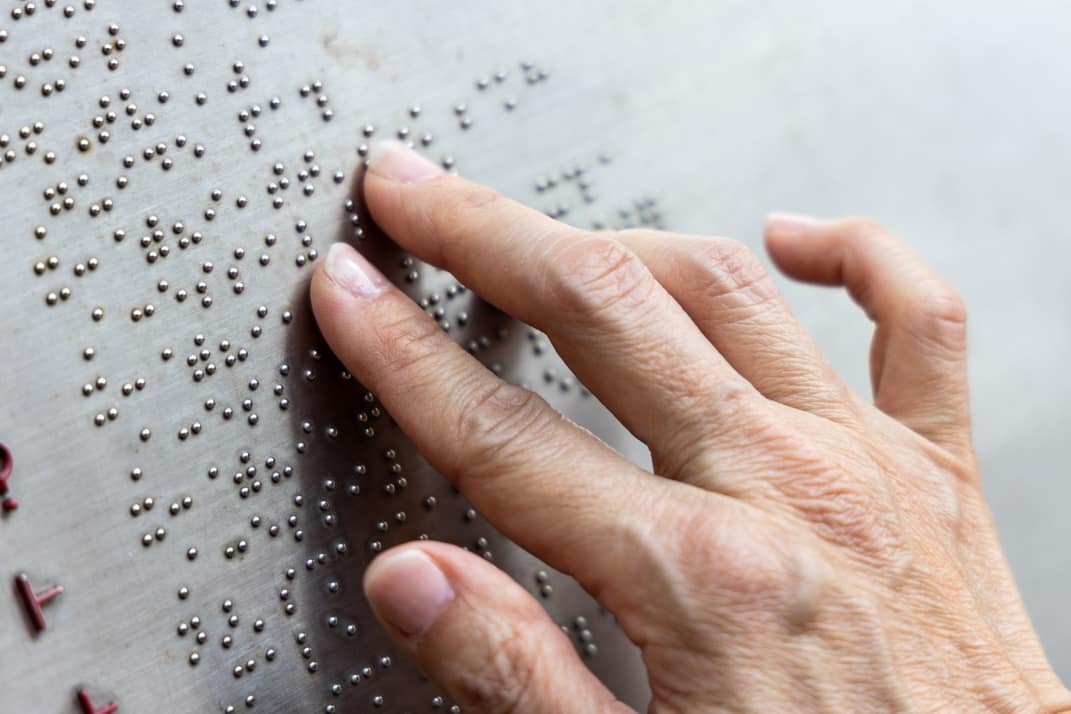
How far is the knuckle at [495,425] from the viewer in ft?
1.74

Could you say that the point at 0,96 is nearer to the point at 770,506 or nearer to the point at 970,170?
the point at 770,506

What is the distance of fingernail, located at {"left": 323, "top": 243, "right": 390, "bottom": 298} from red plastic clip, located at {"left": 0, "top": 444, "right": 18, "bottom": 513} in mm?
191

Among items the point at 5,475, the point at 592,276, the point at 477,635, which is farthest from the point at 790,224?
the point at 5,475

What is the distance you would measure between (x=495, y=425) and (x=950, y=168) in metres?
0.54

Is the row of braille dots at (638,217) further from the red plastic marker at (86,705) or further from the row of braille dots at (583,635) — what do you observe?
the red plastic marker at (86,705)

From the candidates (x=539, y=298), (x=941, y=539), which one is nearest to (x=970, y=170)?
(x=941, y=539)

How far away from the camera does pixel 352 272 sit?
587 millimetres

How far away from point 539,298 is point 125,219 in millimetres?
236

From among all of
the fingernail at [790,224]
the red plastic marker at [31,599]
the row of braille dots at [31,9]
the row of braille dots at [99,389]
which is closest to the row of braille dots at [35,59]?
the row of braille dots at [31,9]

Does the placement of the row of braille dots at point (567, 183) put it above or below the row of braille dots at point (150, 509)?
above

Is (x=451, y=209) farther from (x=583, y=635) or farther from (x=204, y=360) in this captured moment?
(x=583, y=635)

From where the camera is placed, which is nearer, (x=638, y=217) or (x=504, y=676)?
(x=504, y=676)

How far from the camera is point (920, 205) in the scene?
2.84 ft

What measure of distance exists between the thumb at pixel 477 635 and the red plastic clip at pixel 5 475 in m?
0.20
